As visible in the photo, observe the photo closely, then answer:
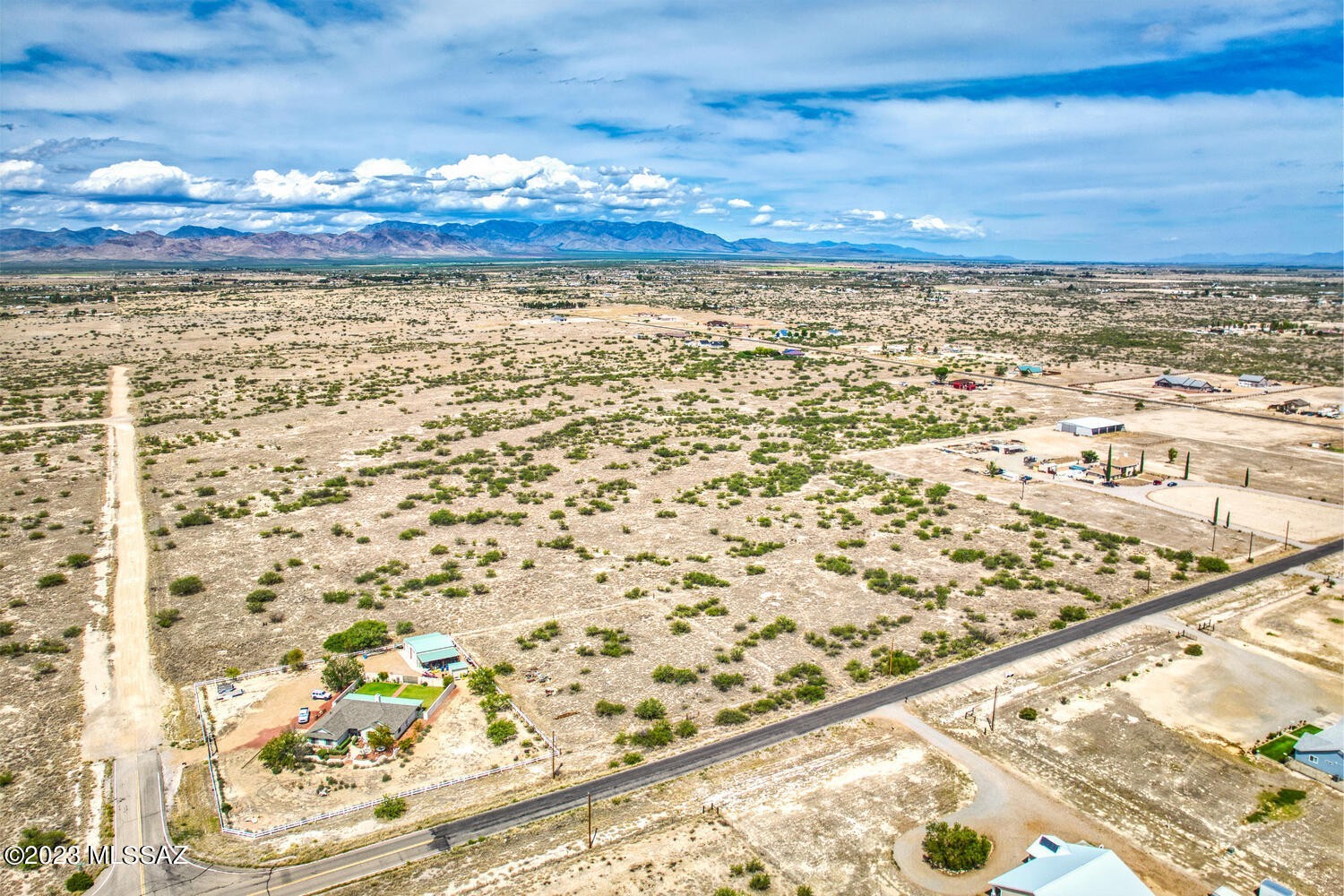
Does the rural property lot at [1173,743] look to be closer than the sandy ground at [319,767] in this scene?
Yes

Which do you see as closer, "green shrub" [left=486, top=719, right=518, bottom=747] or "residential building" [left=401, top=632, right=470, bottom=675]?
"green shrub" [left=486, top=719, right=518, bottom=747]

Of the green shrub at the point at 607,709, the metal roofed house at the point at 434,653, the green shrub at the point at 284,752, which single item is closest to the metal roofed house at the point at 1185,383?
the green shrub at the point at 607,709

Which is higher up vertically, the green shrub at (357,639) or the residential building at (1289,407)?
the residential building at (1289,407)

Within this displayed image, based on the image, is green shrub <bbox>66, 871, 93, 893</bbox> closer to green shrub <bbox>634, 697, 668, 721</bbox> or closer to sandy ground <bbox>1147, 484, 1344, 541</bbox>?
green shrub <bbox>634, 697, 668, 721</bbox>

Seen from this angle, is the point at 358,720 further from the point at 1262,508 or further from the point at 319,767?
the point at 1262,508

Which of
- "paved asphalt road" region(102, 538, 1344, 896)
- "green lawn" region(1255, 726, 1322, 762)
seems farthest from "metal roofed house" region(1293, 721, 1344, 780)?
"paved asphalt road" region(102, 538, 1344, 896)

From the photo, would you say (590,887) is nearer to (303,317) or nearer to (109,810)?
(109,810)

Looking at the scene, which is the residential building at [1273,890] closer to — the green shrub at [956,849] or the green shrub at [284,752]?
the green shrub at [956,849]
